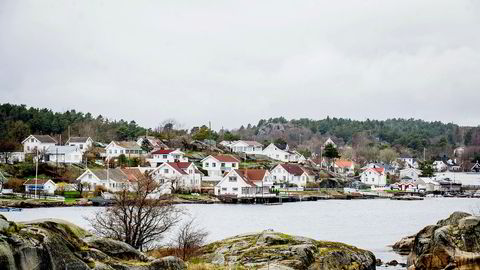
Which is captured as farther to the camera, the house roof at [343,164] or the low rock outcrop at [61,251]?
the house roof at [343,164]

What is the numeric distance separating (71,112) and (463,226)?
153047mm

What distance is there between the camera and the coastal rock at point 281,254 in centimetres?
2536

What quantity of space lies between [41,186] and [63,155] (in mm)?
23750

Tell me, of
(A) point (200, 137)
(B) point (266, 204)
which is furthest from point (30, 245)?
(A) point (200, 137)

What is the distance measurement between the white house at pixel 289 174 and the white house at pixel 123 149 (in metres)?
22.9

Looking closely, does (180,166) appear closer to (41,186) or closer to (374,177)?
(41,186)

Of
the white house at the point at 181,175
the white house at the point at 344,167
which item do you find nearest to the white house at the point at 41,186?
the white house at the point at 181,175

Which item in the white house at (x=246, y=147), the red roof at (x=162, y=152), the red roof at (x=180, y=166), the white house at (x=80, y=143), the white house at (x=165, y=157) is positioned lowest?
Result: the red roof at (x=180, y=166)

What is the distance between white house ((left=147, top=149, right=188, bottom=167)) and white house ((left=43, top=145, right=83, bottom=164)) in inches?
452

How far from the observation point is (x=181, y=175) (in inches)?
4018

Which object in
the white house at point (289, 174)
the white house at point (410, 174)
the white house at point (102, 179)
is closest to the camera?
the white house at point (102, 179)

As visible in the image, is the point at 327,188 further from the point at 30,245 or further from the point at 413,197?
the point at 30,245

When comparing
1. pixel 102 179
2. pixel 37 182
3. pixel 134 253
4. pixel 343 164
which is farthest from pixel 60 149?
pixel 134 253

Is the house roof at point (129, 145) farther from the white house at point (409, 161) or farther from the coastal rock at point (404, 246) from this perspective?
the white house at point (409, 161)
